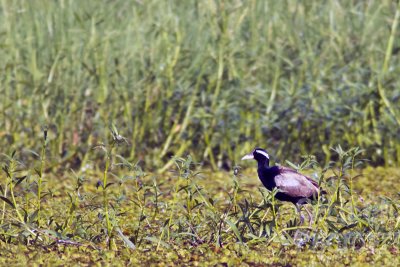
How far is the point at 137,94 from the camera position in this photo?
27.7ft

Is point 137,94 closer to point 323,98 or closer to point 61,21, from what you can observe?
point 61,21

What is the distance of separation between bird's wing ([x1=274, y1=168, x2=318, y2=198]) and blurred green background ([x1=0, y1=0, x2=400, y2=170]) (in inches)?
93.6

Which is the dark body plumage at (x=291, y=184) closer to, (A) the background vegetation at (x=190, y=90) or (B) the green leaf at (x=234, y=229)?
(B) the green leaf at (x=234, y=229)

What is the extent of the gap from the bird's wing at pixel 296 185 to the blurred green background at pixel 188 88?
7.80 ft

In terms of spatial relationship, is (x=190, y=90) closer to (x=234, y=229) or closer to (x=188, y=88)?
(x=188, y=88)

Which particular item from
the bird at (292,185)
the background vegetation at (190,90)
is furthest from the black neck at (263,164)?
the background vegetation at (190,90)

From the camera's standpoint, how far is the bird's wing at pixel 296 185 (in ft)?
18.8

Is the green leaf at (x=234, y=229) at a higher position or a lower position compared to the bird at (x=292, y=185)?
higher

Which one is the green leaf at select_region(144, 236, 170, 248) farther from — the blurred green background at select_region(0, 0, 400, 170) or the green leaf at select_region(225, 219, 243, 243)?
the blurred green background at select_region(0, 0, 400, 170)

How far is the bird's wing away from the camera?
5720 mm

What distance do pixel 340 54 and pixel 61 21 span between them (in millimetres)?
2304

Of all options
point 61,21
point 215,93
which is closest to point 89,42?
point 61,21

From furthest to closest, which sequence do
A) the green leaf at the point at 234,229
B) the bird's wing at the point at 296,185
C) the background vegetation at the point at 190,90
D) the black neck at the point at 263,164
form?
the background vegetation at the point at 190,90, the black neck at the point at 263,164, the bird's wing at the point at 296,185, the green leaf at the point at 234,229

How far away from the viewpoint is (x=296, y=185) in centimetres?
576
